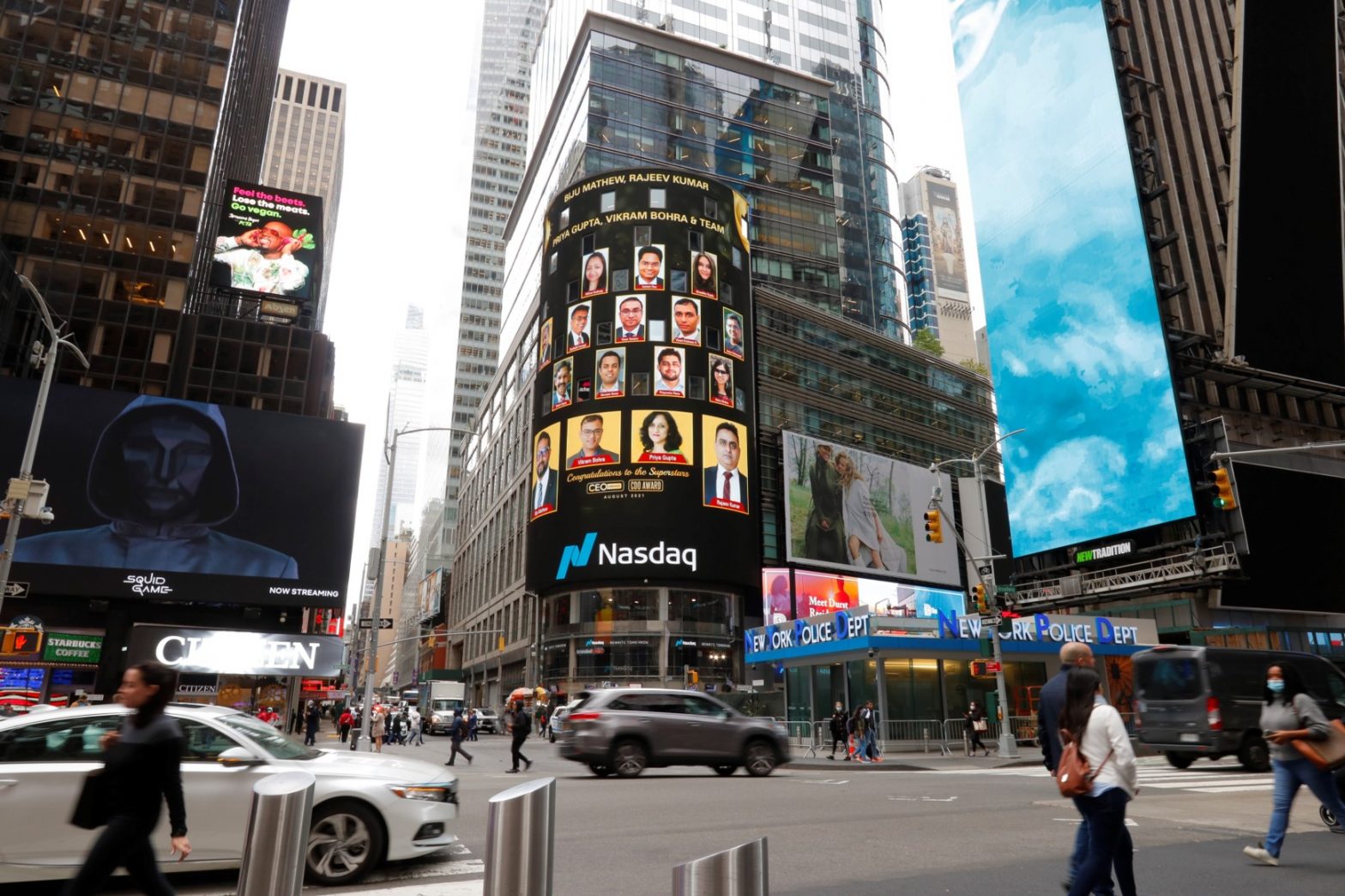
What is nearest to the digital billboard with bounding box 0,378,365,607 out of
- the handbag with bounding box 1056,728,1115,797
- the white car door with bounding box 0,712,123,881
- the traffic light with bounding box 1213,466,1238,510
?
the white car door with bounding box 0,712,123,881

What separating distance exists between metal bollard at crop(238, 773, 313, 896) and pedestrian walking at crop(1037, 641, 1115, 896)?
4.66 m

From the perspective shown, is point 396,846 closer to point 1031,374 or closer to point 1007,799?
point 1007,799

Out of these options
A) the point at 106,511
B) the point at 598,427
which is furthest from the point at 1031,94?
the point at 106,511

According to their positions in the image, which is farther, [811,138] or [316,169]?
[316,169]

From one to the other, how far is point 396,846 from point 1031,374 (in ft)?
162

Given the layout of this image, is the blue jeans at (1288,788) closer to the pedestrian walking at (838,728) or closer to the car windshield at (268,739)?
the car windshield at (268,739)

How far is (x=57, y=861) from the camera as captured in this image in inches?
259

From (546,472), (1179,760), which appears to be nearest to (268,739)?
(1179,760)

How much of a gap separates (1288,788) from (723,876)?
7.93 metres

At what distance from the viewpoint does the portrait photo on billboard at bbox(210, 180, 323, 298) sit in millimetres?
53750

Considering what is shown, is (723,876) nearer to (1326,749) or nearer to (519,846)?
(519,846)

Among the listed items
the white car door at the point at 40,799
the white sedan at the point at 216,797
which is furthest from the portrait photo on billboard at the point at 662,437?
the white car door at the point at 40,799

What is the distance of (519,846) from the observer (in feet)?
8.30

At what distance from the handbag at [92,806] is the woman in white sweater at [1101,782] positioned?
18.0ft
